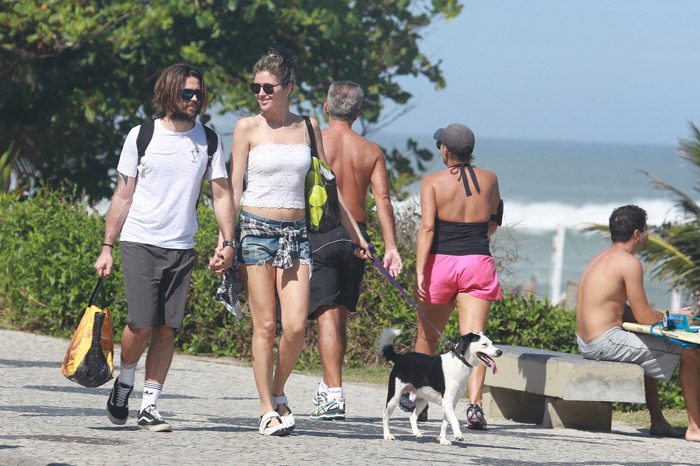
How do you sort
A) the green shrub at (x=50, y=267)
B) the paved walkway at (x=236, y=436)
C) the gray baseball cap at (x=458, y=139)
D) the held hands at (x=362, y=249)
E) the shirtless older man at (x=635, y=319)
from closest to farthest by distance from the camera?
the paved walkway at (x=236, y=436)
the held hands at (x=362, y=249)
the gray baseball cap at (x=458, y=139)
the shirtless older man at (x=635, y=319)
the green shrub at (x=50, y=267)

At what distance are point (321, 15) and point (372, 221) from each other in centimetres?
595

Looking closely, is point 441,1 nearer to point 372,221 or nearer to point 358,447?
point 372,221

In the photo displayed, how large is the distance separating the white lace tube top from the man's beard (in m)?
0.38

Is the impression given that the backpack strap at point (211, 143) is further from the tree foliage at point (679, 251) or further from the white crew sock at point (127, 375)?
the tree foliage at point (679, 251)

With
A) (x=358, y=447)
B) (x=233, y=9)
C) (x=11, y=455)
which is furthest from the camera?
(x=233, y=9)

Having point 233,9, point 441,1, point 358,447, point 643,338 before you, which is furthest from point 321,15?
point 358,447

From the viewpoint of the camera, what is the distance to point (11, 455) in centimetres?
473

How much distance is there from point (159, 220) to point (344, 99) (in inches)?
73.1

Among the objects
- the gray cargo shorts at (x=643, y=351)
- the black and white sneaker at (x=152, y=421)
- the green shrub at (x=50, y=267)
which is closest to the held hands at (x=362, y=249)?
the black and white sneaker at (x=152, y=421)

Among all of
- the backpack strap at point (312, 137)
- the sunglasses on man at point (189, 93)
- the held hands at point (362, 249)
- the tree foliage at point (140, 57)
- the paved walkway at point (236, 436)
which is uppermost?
the tree foliage at point (140, 57)

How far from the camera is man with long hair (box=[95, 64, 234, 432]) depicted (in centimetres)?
555

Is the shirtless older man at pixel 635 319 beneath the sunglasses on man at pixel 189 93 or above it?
beneath

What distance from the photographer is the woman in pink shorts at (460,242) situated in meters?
6.79

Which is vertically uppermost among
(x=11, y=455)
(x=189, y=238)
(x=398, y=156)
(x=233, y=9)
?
(x=233, y=9)
